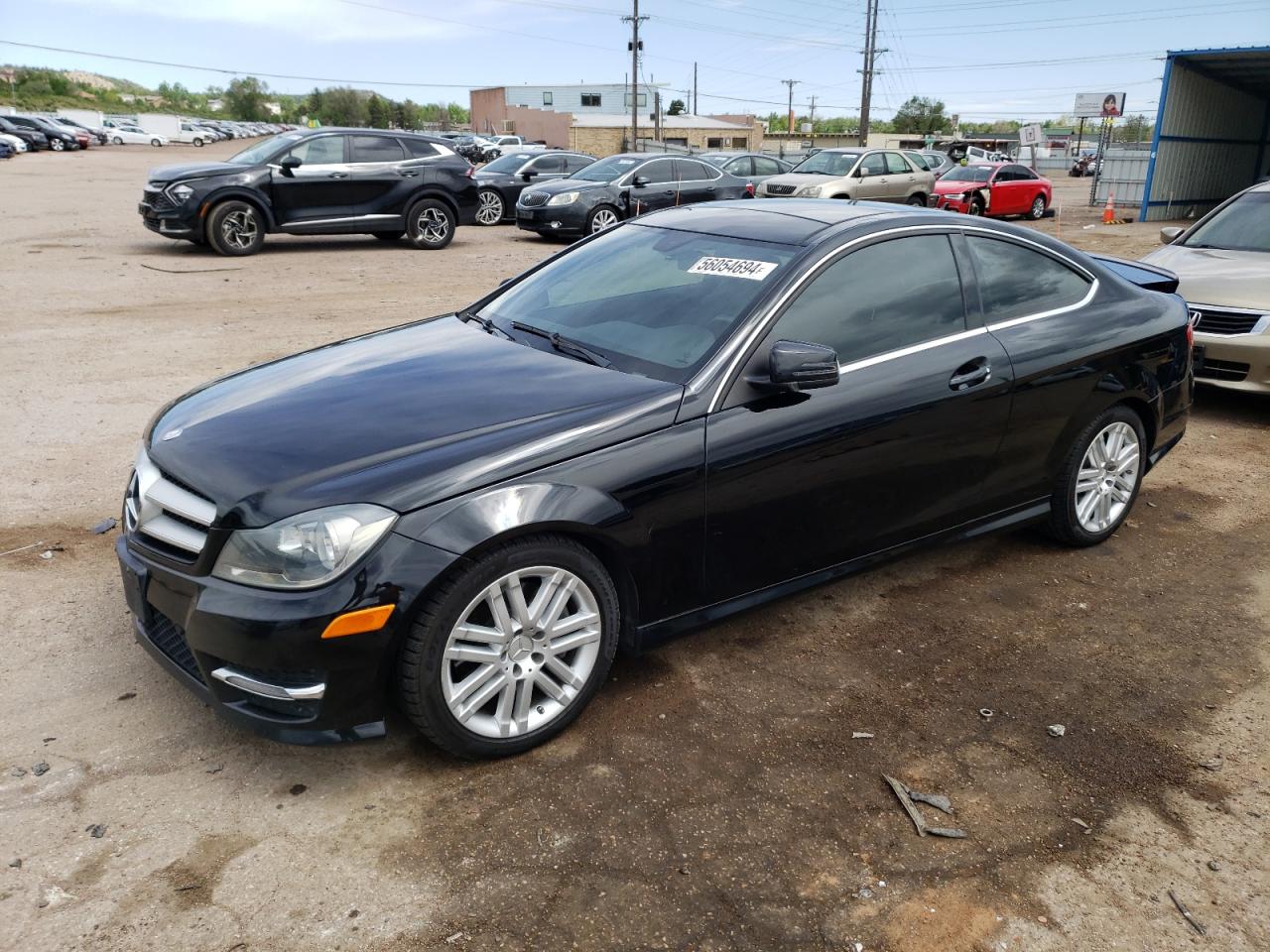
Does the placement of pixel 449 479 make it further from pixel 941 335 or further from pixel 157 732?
pixel 941 335

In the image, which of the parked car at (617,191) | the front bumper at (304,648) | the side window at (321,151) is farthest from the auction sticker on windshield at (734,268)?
the parked car at (617,191)

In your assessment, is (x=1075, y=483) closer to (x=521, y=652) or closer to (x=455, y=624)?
(x=521, y=652)

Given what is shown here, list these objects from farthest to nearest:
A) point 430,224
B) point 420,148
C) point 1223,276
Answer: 1. point 430,224
2. point 420,148
3. point 1223,276

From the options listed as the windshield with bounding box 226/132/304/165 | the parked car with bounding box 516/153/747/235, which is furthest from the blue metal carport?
the windshield with bounding box 226/132/304/165

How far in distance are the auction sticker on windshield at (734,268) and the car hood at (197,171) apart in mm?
11571

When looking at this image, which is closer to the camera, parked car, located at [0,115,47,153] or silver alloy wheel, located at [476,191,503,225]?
silver alloy wheel, located at [476,191,503,225]

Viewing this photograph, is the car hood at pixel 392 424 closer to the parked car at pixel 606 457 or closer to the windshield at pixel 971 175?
the parked car at pixel 606 457

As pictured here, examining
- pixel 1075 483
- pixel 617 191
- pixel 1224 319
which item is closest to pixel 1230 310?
pixel 1224 319

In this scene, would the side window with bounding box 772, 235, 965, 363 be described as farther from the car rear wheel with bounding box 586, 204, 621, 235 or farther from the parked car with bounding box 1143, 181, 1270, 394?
the car rear wheel with bounding box 586, 204, 621, 235

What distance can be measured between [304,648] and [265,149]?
515 inches

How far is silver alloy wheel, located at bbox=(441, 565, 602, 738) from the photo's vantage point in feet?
9.60

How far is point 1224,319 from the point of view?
22.8 ft

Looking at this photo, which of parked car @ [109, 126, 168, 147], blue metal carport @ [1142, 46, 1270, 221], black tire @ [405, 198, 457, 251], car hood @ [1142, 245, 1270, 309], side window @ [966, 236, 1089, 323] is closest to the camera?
side window @ [966, 236, 1089, 323]

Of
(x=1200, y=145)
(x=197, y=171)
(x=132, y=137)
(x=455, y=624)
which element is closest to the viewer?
(x=455, y=624)
